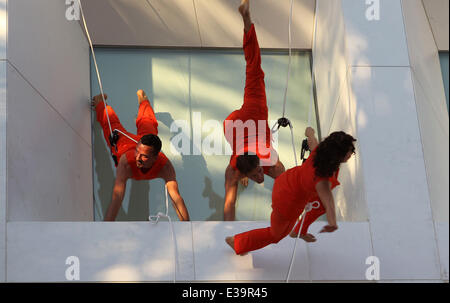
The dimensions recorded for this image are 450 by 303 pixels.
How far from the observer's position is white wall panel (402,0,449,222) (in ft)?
6.31

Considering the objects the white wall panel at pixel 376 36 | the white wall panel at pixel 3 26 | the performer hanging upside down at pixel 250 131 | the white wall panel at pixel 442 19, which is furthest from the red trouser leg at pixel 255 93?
the white wall panel at pixel 3 26

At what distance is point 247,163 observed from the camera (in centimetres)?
263

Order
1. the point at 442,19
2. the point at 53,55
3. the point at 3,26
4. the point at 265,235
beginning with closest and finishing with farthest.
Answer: the point at 442,19, the point at 265,235, the point at 3,26, the point at 53,55

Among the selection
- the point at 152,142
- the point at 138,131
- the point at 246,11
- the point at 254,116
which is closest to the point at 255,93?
the point at 254,116

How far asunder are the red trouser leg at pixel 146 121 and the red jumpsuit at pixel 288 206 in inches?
49.3

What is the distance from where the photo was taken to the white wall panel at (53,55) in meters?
2.70

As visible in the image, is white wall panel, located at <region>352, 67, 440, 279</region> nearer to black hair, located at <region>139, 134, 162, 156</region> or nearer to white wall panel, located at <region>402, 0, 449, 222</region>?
white wall panel, located at <region>402, 0, 449, 222</region>

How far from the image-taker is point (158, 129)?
12.4 feet

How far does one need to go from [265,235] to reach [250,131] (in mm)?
863

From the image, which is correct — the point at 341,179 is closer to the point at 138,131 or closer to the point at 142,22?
the point at 138,131

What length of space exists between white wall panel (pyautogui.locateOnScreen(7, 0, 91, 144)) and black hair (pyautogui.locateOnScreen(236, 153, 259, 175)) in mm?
1155
